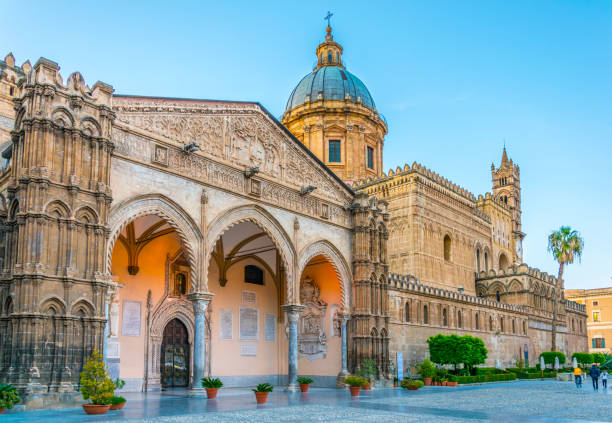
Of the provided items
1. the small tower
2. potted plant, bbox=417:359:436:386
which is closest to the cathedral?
potted plant, bbox=417:359:436:386

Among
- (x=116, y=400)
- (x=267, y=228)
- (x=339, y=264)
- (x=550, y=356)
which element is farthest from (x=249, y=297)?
(x=550, y=356)

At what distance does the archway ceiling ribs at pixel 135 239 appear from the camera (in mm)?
22500

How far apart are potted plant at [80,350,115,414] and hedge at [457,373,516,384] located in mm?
18245

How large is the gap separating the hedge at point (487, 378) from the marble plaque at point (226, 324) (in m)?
11.0

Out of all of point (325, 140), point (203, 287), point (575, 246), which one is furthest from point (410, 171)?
point (203, 287)

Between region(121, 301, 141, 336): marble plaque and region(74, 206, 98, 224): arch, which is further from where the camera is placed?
region(121, 301, 141, 336): marble plaque

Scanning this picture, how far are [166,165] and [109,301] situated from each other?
4.79 meters

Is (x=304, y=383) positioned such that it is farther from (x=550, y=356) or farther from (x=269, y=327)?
(x=550, y=356)

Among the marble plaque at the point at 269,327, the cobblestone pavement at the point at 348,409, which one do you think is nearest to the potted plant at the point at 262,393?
the cobblestone pavement at the point at 348,409

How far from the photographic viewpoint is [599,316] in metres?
74.5

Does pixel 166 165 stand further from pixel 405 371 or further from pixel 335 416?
pixel 405 371

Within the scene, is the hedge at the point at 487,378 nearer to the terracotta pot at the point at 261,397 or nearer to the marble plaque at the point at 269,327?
the marble plaque at the point at 269,327

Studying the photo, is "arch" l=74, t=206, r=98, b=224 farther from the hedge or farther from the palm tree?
the palm tree

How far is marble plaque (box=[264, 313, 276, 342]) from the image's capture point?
27.7 meters
